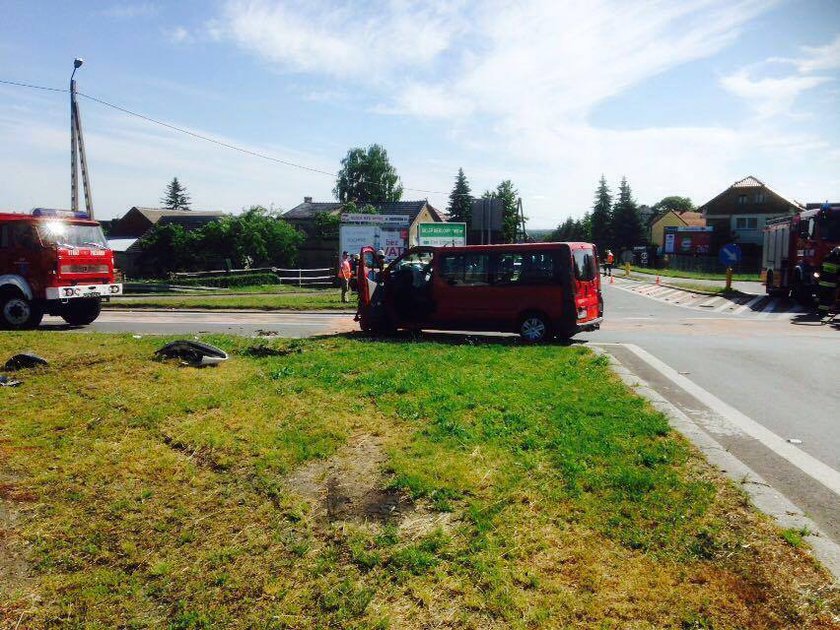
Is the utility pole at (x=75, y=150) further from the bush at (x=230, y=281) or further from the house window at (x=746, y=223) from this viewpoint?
the house window at (x=746, y=223)

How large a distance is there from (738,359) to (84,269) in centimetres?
1365

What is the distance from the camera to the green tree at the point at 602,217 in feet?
243

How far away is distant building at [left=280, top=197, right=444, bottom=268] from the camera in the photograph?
159 ft

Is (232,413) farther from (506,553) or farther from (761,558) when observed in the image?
(761,558)

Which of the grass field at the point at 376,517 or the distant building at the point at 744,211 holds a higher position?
the distant building at the point at 744,211

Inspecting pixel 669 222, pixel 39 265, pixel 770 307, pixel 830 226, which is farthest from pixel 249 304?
pixel 669 222

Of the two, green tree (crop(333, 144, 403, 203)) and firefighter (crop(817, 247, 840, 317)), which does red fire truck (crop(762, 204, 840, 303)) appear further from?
green tree (crop(333, 144, 403, 203))

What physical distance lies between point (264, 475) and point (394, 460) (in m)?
1.02

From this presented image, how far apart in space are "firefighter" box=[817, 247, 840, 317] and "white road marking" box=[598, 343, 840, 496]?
9.61 m

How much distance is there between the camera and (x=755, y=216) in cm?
6681

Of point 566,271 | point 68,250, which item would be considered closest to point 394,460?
point 566,271

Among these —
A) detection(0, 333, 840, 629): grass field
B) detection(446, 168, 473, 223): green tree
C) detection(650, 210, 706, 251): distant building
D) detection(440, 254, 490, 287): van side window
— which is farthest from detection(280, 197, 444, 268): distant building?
detection(650, 210, 706, 251): distant building

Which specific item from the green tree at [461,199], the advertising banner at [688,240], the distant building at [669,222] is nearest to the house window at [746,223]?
the advertising banner at [688,240]

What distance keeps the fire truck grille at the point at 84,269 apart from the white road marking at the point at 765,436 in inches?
486
